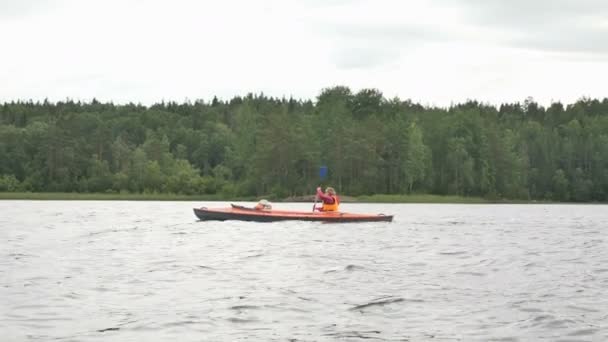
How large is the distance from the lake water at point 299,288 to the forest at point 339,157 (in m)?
74.0

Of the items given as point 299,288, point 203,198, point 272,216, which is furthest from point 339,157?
point 299,288

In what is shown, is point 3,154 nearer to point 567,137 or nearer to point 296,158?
point 296,158

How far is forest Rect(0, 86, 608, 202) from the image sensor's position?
4427 inches

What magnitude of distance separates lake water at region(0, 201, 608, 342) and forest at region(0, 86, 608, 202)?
7396 centimetres

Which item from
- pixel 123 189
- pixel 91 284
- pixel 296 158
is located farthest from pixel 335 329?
pixel 123 189

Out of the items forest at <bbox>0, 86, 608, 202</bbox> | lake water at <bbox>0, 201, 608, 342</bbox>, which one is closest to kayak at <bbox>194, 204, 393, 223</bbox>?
lake water at <bbox>0, 201, 608, 342</bbox>

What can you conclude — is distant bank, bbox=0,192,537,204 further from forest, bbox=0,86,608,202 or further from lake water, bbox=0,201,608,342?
lake water, bbox=0,201,608,342

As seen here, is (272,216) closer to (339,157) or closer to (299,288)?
(299,288)

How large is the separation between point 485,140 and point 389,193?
17.8 metres

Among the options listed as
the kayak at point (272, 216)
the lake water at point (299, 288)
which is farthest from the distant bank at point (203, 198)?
the lake water at point (299, 288)

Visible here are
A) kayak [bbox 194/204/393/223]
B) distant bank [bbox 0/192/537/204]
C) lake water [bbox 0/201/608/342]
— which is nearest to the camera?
lake water [bbox 0/201/608/342]

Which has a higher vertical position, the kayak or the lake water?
the kayak

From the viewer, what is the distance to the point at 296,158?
11231 centimetres

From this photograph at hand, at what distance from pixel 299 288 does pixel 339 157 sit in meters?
92.9
